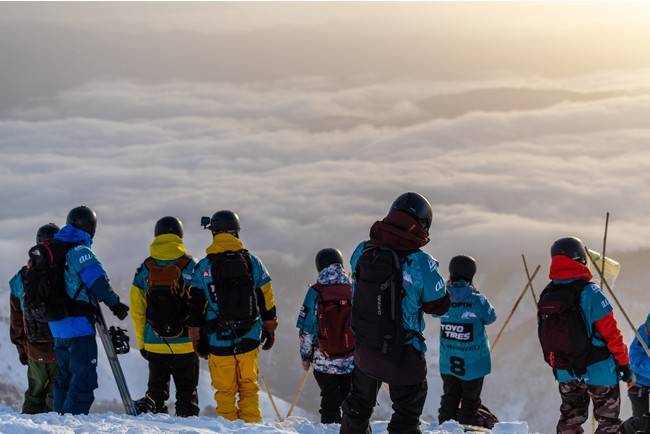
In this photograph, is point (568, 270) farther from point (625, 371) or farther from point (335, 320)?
point (335, 320)

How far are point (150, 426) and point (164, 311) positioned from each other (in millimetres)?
2096

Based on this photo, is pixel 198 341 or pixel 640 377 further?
pixel 640 377

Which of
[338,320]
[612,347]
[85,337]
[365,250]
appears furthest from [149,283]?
[612,347]

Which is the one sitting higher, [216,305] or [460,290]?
[460,290]

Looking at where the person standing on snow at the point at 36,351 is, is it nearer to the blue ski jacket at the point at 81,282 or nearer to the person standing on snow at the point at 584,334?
the blue ski jacket at the point at 81,282

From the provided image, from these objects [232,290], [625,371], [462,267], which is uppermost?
[462,267]

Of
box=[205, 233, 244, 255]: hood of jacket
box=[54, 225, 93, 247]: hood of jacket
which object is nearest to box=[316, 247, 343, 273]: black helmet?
box=[205, 233, 244, 255]: hood of jacket

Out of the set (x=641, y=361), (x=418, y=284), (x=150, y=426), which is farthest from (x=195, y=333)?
(x=641, y=361)

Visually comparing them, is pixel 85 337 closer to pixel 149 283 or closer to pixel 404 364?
pixel 149 283

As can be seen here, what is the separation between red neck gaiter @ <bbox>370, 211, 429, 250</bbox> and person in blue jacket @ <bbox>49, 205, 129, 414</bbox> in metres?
3.18

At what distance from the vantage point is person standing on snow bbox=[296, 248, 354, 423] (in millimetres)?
9633

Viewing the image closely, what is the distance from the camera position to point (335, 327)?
9688 mm

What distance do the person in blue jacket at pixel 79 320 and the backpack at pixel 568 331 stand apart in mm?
4532

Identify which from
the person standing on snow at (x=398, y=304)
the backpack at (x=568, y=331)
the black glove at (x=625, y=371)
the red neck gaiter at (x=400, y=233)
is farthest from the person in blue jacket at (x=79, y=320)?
the black glove at (x=625, y=371)
